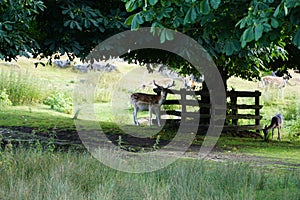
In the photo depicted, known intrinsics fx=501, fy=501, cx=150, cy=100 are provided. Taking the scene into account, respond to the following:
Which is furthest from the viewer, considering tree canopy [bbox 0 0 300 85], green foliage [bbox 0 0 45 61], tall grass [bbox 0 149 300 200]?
green foliage [bbox 0 0 45 61]

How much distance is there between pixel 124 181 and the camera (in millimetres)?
5496

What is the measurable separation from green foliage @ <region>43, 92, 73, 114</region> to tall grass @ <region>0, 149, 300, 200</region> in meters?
12.1

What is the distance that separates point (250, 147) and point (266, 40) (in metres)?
7.85

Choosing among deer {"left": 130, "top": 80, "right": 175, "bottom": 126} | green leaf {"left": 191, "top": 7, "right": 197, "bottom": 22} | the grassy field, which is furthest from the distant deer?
green leaf {"left": 191, "top": 7, "right": 197, "bottom": 22}

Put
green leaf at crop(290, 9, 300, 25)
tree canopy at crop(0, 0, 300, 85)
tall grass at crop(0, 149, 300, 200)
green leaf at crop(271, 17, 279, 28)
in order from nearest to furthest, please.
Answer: green leaf at crop(271, 17, 279, 28) < green leaf at crop(290, 9, 300, 25) < tree canopy at crop(0, 0, 300, 85) < tall grass at crop(0, 149, 300, 200)

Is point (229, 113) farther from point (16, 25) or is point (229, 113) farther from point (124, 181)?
point (124, 181)

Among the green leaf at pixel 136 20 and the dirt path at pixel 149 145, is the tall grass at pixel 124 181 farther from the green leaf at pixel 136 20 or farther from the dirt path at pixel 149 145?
the green leaf at pixel 136 20

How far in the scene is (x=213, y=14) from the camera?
399 centimetres

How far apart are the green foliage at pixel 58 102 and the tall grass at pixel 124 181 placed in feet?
39.8

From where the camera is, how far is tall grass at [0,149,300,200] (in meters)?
4.93

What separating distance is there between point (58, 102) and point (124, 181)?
1398cm

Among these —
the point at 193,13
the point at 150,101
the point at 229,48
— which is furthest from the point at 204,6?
the point at 150,101

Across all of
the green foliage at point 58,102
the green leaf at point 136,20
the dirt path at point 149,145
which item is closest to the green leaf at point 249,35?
the green leaf at point 136,20

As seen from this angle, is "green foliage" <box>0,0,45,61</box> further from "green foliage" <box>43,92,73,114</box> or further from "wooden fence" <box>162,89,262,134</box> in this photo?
"green foliage" <box>43,92,73,114</box>
